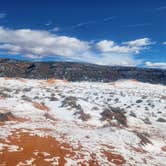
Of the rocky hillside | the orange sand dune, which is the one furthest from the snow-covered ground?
the rocky hillside

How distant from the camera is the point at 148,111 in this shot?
38.9 metres

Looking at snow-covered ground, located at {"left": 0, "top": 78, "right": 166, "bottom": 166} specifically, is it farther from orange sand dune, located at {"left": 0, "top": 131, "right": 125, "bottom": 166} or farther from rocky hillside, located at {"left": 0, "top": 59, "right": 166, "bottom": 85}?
rocky hillside, located at {"left": 0, "top": 59, "right": 166, "bottom": 85}

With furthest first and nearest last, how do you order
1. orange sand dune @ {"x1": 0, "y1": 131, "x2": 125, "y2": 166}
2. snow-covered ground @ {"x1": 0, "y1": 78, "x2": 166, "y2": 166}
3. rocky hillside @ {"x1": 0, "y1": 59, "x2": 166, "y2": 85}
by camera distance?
rocky hillside @ {"x1": 0, "y1": 59, "x2": 166, "y2": 85}
snow-covered ground @ {"x1": 0, "y1": 78, "x2": 166, "y2": 166}
orange sand dune @ {"x1": 0, "y1": 131, "x2": 125, "y2": 166}

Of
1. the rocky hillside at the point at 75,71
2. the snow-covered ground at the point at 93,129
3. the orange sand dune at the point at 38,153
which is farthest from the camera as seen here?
the rocky hillside at the point at 75,71

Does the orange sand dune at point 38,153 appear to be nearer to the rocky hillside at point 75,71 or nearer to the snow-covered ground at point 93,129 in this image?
the snow-covered ground at point 93,129

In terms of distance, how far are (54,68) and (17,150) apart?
92.7m

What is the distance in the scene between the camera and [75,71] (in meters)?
104

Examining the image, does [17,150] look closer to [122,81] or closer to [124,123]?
[124,123]

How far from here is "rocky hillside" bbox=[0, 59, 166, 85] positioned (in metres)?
100

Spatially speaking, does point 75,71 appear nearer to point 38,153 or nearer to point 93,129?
point 93,129

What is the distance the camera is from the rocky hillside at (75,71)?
3937 inches

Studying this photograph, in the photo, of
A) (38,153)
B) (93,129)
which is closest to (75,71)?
(93,129)

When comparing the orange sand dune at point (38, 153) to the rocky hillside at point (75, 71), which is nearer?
the orange sand dune at point (38, 153)

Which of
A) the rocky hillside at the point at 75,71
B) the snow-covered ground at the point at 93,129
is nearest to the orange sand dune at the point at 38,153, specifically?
the snow-covered ground at the point at 93,129
